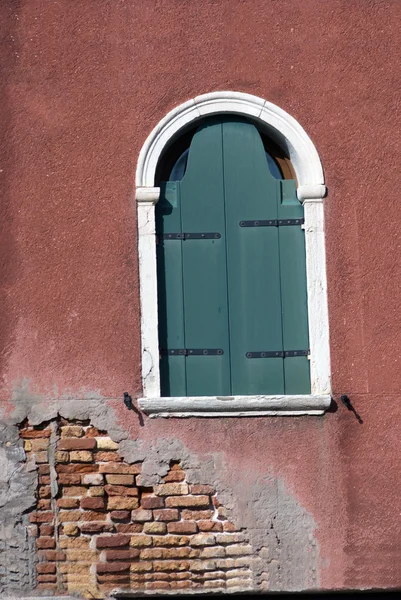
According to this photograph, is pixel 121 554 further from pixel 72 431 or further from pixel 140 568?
pixel 72 431

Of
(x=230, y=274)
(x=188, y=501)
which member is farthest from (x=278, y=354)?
(x=188, y=501)

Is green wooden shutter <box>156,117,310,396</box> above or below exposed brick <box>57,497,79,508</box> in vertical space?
above

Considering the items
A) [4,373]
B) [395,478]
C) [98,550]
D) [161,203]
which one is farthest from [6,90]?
[395,478]

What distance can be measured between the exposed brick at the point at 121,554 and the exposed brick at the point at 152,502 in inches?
9.9

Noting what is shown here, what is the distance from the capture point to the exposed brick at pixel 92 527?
7094mm

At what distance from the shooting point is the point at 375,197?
7348 mm

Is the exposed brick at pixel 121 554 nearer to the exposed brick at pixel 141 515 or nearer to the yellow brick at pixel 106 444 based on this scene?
the exposed brick at pixel 141 515

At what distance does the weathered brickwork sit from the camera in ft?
23.2

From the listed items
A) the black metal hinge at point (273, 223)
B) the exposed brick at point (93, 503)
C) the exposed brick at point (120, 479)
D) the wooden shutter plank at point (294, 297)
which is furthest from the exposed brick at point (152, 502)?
the black metal hinge at point (273, 223)

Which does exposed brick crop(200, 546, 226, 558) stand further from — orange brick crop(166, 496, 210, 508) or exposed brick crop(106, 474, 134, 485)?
exposed brick crop(106, 474, 134, 485)

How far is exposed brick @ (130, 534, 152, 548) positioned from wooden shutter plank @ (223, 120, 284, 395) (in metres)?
0.96

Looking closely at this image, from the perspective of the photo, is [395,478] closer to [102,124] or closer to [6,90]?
[102,124]

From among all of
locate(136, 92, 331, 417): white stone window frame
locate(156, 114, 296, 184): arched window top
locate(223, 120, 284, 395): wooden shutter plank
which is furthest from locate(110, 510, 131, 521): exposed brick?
locate(156, 114, 296, 184): arched window top

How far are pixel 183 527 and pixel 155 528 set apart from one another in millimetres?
155
